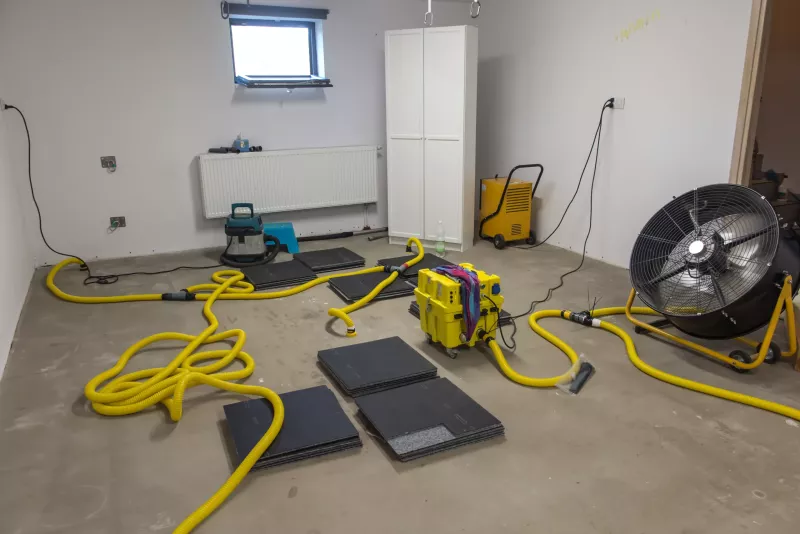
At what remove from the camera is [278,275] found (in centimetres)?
428

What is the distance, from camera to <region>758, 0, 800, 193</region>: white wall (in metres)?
5.10

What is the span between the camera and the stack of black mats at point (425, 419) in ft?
7.38

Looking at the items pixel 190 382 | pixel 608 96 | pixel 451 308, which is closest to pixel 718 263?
pixel 451 308

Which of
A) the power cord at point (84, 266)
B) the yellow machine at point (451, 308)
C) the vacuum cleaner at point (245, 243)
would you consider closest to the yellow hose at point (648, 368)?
the yellow machine at point (451, 308)

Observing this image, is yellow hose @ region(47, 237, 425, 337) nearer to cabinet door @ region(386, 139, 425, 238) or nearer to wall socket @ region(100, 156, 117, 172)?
wall socket @ region(100, 156, 117, 172)

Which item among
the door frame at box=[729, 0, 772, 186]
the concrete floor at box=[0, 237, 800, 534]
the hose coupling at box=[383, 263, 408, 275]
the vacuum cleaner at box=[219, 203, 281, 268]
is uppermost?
the door frame at box=[729, 0, 772, 186]

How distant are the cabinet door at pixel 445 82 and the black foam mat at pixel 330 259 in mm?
1272

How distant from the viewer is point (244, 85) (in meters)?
4.94

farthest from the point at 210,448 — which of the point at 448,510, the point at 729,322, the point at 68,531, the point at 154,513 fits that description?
the point at 729,322

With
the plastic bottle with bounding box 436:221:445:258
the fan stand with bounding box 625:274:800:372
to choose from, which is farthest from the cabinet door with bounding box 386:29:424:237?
the fan stand with bounding box 625:274:800:372

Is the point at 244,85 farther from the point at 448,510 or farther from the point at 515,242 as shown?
the point at 448,510

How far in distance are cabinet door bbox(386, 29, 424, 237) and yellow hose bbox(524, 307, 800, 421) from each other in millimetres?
2066

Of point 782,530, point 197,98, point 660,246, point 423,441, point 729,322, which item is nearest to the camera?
point 782,530

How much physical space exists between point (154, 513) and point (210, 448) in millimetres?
370
